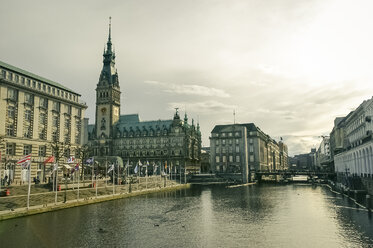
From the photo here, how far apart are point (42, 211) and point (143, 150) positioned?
146 m

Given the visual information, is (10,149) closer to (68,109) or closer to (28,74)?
(28,74)

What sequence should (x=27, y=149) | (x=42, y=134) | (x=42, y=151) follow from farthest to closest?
(x=42, y=134)
(x=42, y=151)
(x=27, y=149)

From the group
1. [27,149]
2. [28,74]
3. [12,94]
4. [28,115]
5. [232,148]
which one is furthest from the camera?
[232,148]

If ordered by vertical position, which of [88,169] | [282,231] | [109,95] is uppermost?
[109,95]

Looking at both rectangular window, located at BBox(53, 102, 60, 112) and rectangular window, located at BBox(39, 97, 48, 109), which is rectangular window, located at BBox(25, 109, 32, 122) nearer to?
rectangular window, located at BBox(39, 97, 48, 109)

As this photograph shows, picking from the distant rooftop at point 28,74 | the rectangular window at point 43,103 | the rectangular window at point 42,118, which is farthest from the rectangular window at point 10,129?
the distant rooftop at point 28,74

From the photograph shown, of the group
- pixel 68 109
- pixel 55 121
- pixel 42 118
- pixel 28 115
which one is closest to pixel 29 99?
pixel 28 115

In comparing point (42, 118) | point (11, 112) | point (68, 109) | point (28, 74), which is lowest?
point (42, 118)

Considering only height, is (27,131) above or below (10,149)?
above

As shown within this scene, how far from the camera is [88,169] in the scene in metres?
130

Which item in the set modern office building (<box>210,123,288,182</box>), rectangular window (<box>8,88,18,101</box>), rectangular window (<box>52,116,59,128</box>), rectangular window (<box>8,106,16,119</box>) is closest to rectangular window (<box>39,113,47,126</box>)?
rectangular window (<box>52,116,59,128</box>)

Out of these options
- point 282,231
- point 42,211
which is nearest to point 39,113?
point 42,211

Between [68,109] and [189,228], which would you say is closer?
[189,228]

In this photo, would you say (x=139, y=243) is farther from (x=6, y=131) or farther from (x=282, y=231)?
(x=6, y=131)
